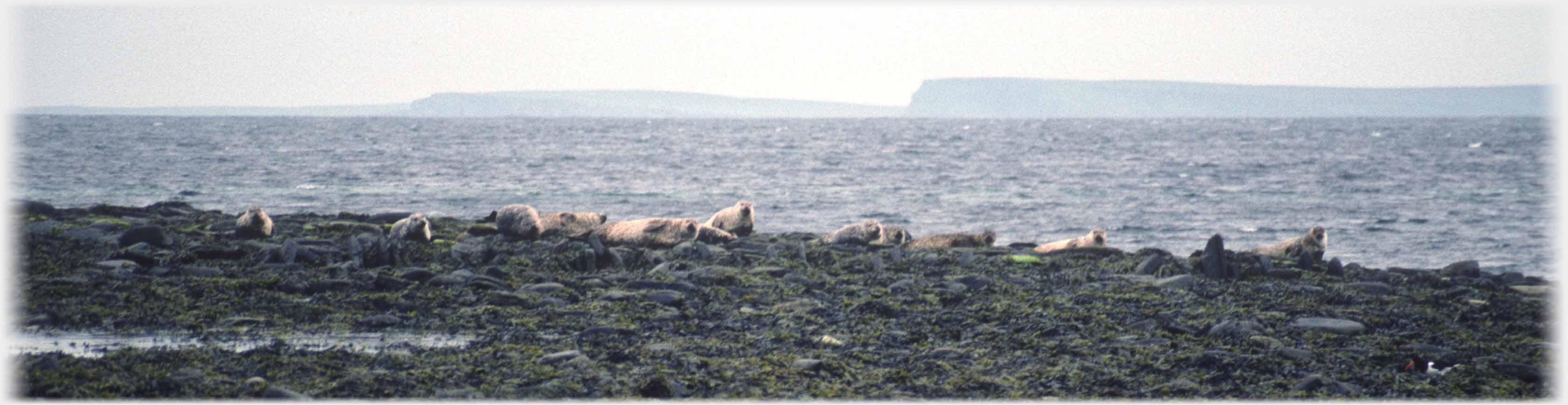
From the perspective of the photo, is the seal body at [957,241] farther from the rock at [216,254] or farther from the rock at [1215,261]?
the rock at [216,254]

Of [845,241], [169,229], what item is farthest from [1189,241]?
[169,229]

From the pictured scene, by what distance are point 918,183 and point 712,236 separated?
79.3 feet

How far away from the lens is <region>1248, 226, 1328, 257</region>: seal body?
14359 mm

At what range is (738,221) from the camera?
50.3 feet

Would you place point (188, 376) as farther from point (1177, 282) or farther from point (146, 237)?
point (1177, 282)

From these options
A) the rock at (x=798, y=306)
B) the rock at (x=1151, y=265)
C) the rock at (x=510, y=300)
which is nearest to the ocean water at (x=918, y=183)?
the rock at (x=1151, y=265)

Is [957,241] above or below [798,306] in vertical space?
below

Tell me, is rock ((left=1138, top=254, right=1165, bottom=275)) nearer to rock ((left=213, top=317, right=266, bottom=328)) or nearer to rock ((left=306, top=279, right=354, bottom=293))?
rock ((left=306, top=279, right=354, bottom=293))

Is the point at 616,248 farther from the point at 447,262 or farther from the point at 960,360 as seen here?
the point at 960,360

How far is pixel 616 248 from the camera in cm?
1207

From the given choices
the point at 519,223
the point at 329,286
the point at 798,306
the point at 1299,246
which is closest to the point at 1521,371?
the point at 798,306

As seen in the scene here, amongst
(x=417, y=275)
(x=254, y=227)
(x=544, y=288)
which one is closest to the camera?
(x=544, y=288)

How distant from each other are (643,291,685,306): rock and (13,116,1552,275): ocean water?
11.9 meters

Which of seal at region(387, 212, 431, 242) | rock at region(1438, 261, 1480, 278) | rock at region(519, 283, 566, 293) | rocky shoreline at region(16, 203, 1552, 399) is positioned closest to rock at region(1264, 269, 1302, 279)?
rocky shoreline at region(16, 203, 1552, 399)
